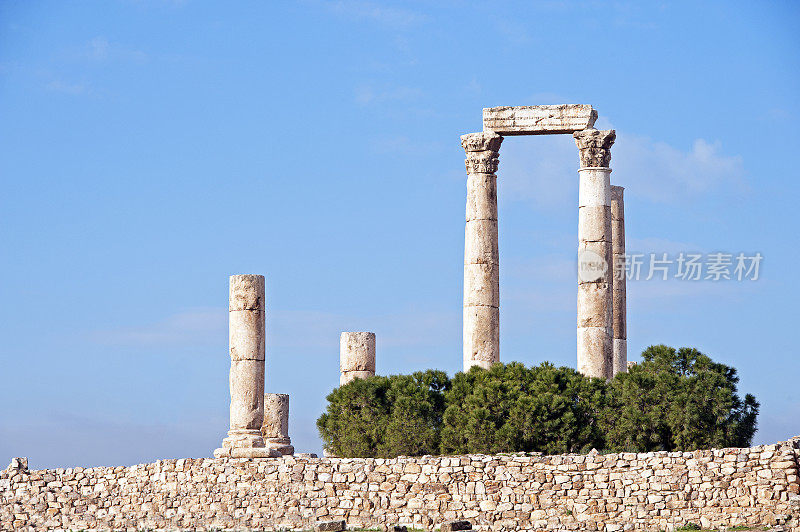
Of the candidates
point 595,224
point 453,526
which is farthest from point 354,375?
point 453,526

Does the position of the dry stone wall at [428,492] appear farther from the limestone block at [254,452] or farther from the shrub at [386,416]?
the shrub at [386,416]

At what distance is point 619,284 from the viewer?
4562cm

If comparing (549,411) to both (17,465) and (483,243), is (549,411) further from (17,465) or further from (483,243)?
(17,465)

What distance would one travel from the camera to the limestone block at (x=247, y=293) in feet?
121

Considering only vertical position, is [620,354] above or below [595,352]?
above

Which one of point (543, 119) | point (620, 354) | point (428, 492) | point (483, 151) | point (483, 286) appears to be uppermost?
point (543, 119)

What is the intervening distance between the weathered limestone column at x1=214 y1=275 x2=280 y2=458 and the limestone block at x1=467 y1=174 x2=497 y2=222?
664cm

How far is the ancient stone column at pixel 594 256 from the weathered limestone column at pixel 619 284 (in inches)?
138

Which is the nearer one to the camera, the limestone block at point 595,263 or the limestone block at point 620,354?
the limestone block at point 595,263

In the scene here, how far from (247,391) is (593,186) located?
10943mm

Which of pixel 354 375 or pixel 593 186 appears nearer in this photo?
pixel 593 186

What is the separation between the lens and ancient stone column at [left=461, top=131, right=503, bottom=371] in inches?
1581

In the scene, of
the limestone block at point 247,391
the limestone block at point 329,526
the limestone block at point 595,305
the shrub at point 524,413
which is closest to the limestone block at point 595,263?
the limestone block at point 595,305

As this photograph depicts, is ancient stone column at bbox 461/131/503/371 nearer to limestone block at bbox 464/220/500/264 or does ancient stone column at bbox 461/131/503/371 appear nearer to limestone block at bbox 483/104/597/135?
limestone block at bbox 464/220/500/264
